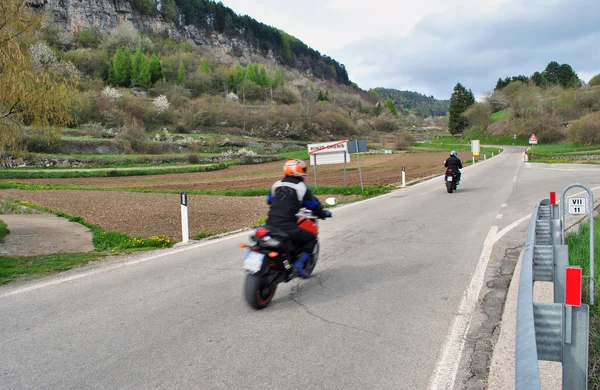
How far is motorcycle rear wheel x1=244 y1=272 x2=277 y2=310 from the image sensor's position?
536 centimetres

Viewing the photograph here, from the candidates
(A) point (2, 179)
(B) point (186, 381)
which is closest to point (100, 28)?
(A) point (2, 179)

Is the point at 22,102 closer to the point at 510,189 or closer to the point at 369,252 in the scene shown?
the point at 369,252

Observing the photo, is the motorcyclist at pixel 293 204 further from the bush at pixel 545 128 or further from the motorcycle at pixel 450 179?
the bush at pixel 545 128

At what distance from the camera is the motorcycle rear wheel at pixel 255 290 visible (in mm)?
5355

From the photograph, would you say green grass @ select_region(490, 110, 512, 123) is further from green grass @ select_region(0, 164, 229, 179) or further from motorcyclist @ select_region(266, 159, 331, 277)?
motorcyclist @ select_region(266, 159, 331, 277)

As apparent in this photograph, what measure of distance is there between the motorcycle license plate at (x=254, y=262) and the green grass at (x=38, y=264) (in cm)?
395

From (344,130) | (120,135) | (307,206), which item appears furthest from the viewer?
(344,130)

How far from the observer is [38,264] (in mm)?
8188

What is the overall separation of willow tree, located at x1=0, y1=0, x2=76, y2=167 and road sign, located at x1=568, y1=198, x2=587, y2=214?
11.1m

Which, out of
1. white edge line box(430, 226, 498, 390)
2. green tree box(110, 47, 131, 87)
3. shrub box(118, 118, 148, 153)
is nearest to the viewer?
white edge line box(430, 226, 498, 390)

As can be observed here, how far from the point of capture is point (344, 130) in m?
121

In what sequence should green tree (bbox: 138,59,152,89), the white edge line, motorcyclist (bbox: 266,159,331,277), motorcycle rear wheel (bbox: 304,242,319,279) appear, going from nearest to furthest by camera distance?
the white edge line → motorcyclist (bbox: 266,159,331,277) → motorcycle rear wheel (bbox: 304,242,319,279) → green tree (bbox: 138,59,152,89)

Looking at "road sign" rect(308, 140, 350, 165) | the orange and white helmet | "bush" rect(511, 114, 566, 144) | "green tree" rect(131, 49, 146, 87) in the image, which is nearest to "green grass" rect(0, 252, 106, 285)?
the orange and white helmet

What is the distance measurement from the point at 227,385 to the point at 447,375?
1791 millimetres
